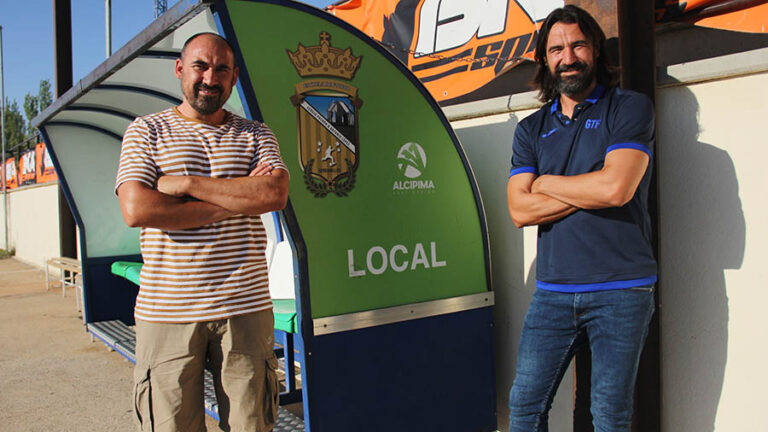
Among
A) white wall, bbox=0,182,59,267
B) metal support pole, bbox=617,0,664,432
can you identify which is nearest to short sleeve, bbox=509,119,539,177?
metal support pole, bbox=617,0,664,432

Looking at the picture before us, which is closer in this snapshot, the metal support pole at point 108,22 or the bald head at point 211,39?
the bald head at point 211,39

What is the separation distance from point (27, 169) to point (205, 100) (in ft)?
60.8

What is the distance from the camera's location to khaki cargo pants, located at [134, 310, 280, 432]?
2.16 meters

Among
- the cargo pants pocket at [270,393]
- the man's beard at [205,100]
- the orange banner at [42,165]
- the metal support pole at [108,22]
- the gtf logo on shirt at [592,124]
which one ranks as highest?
the metal support pole at [108,22]

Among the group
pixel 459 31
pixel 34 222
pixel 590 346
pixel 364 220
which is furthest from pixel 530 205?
pixel 34 222

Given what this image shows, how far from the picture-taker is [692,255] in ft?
9.20

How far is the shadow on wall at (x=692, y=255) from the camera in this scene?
107 inches

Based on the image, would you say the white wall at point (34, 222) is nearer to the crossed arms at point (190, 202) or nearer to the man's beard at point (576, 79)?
the crossed arms at point (190, 202)

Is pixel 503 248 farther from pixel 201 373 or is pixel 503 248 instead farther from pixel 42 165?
pixel 42 165

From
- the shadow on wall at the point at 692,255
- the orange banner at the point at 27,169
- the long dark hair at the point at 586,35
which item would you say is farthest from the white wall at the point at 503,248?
the orange banner at the point at 27,169

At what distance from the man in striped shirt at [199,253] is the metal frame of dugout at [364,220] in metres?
0.37

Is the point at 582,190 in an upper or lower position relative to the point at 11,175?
lower

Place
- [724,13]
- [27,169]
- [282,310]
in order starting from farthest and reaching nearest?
[27,169] < [282,310] < [724,13]

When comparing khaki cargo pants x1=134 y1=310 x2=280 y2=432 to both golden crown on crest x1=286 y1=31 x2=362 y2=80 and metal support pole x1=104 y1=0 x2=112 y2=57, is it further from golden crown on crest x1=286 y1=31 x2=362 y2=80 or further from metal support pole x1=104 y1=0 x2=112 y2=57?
metal support pole x1=104 y1=0 x2=112 y2=57
